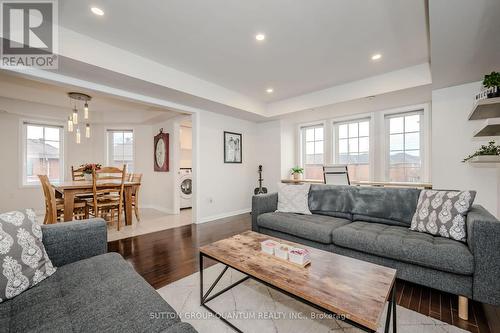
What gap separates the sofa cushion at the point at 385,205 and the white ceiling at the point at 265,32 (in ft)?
6.05

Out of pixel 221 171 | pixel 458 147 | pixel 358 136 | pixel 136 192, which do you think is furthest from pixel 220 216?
pixel 458 147

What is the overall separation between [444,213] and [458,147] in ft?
6.16

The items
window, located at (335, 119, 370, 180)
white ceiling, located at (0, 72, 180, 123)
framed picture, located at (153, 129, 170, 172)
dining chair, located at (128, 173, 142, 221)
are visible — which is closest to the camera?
white ceiling, located at (0, 72, 180, 123)

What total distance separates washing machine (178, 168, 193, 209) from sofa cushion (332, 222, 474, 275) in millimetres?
4322

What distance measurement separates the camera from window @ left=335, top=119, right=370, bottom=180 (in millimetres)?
4832

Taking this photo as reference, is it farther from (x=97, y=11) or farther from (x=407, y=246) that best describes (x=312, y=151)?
(x=97, y=11)

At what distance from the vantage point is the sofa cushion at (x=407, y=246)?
5.53ft

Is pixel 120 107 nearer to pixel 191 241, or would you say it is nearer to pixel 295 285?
pixel 191 241

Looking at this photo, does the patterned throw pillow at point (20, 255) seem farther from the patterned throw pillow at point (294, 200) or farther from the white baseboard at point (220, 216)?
the white baseboard at point (220, 216)

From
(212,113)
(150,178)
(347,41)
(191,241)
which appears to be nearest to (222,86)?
(212,113)

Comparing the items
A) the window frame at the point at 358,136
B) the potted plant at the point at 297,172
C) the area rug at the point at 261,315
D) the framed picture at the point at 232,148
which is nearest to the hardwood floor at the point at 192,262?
the area rug at the point at 261,315

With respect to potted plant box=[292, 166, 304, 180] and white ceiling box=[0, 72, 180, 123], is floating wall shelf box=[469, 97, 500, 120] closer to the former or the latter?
potted plant box=[292, 166, 304, 180]

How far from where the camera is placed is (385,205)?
8.66 ft

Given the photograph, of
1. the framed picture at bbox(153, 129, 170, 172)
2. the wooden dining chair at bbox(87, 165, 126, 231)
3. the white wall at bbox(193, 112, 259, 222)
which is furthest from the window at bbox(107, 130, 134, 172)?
the white wall at bbox(193, 112, 259, 222)
